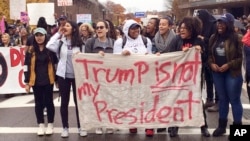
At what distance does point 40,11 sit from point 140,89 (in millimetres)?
11746

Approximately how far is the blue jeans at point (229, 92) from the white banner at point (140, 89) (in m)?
0.37

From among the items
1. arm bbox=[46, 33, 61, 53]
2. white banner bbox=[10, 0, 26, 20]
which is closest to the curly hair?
arm bbox=[46, 33, 61, 53]

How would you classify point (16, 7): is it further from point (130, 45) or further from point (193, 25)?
point (193, 25)

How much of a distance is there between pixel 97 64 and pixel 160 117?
46.4 inches

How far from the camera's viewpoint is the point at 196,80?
5941mm

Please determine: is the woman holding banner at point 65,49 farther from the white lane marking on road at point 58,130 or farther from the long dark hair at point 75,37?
the white lane marking on road at point 58,130

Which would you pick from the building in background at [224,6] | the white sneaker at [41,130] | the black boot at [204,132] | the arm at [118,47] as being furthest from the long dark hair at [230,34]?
the building in background at [224,6]

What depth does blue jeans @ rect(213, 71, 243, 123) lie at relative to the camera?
5.94m

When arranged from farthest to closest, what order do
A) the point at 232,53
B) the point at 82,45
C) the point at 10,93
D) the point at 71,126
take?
1. the point at 10,93
2. the point at 71,126
3. the point at 82,45
4. the point at 232,53

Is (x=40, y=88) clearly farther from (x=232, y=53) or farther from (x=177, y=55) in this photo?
(x=232, y=53)

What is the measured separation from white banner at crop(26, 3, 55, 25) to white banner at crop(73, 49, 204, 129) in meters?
11.0

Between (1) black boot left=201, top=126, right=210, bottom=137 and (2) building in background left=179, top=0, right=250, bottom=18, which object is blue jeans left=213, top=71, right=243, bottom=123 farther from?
(2) building in background left=179, top=0, right=250, bottom=18

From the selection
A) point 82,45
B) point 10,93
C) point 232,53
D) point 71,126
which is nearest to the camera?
point 232,53

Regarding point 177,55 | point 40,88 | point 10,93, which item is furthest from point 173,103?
point 10,93
